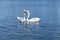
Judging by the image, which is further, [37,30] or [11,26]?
[11,26]

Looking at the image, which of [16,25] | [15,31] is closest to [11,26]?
[16,25]

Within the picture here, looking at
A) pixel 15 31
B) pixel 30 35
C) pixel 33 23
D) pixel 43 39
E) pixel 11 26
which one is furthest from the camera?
pixel 33 23

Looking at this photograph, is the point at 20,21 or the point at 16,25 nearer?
the point at 16,25

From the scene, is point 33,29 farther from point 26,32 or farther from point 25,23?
point 25,23

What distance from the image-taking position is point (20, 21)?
43062 millimetres

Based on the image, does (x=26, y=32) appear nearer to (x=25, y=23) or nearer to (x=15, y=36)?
(x=15, y=36)

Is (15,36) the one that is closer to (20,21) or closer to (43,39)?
(43,39)

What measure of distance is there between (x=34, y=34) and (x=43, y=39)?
325 centimetres

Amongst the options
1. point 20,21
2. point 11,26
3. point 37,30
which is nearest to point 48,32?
point 37,30

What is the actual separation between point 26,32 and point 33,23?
7.97 m

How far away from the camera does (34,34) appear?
3306 centimetres

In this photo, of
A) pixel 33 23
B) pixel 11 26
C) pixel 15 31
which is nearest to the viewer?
pixel 15 31

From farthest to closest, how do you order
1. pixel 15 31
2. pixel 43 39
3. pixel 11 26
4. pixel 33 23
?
pixel 33 23 → pixel 11 26 → pixel 15 31 → pixel 43 39

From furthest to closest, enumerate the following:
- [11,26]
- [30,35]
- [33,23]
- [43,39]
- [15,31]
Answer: [33,23] < [11,26] < [15,31] < [30,35] < [43,39]
